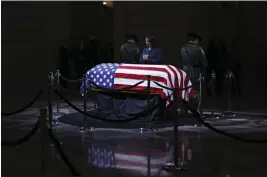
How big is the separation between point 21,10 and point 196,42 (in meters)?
5.55

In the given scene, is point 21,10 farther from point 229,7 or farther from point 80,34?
point 229,7

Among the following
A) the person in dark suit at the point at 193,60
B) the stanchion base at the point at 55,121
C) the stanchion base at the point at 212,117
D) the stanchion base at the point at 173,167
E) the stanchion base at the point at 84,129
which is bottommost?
the stanchion base at the point at 173,167

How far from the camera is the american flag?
706 centimetres

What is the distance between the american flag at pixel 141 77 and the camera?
23.2 feet

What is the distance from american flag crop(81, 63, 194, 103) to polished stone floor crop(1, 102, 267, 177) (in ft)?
2.16

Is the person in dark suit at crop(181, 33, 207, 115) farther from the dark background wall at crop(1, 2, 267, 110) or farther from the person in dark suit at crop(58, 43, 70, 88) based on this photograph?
the person in dark suit at crop(58, 43, 70, 88)

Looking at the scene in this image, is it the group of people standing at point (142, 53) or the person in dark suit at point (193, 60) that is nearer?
the person in dark suit at point (193, 60)

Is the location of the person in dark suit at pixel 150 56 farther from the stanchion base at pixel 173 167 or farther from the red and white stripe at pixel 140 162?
the stanchion base at pixel 173 167

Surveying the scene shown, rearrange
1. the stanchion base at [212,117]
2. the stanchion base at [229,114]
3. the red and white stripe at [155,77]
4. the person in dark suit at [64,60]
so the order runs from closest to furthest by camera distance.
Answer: the red and white stripe at [155,77] < the stanchion base at [212,117] < the stanchion base at [229,114] < the person in dark suit at [64,60]

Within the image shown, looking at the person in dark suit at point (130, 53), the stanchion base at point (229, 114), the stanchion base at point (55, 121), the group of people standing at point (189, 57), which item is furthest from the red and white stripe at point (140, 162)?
the person in dark suit at point (130, 53)

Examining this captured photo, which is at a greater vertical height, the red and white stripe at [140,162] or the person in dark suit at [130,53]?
the person in dark suit at [130,53]

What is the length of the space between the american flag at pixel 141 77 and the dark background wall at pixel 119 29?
4698 millimetres

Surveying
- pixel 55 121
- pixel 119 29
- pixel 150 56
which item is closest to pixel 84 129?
pixel 55 121

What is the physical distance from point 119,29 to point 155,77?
18.2ft
